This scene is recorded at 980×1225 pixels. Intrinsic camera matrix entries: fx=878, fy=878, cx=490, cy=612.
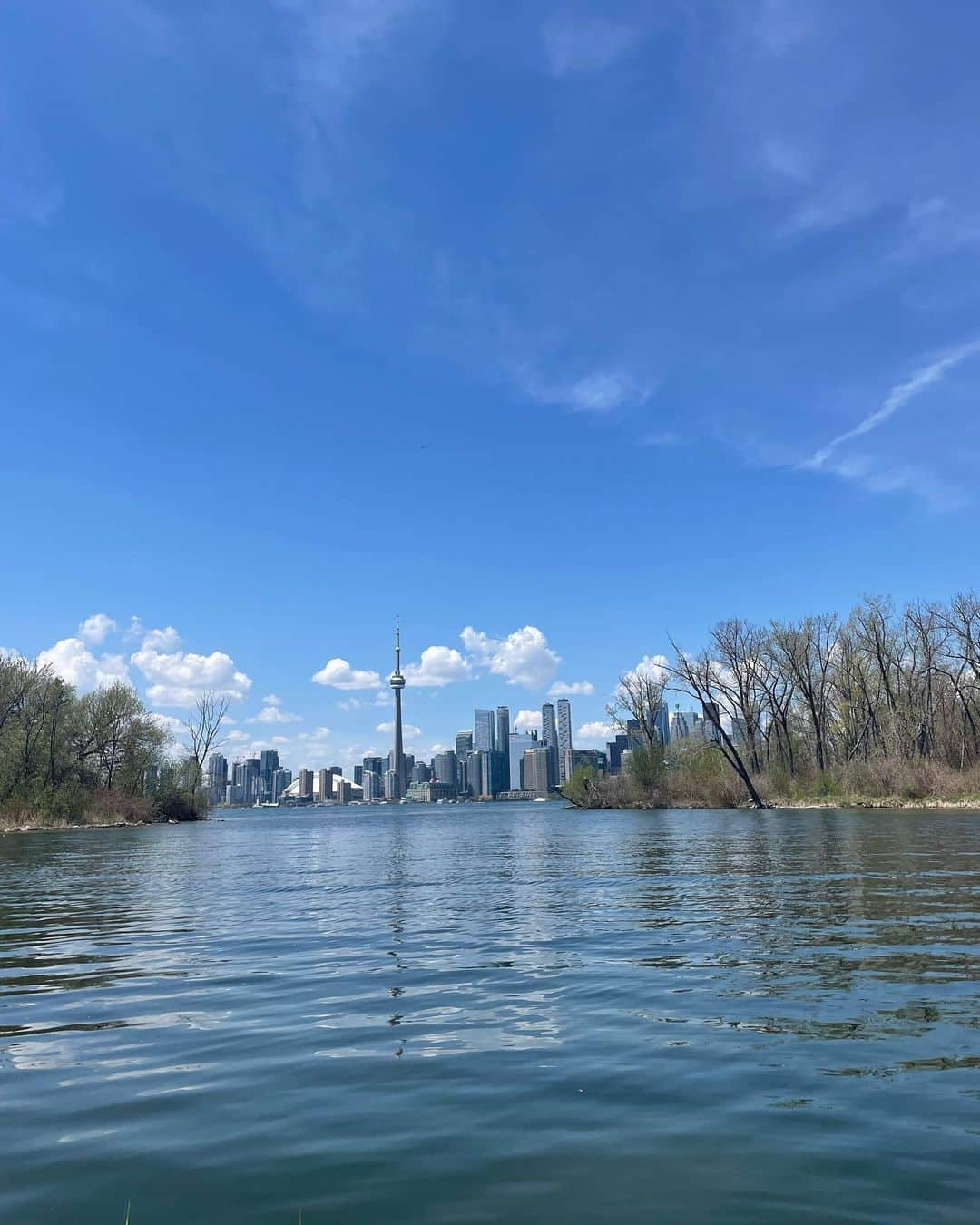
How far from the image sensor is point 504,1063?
7891 mm

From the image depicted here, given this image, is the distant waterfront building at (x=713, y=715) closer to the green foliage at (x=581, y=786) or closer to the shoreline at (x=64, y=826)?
the green foliage at (x=581, y=786)

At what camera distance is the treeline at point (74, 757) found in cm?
8081

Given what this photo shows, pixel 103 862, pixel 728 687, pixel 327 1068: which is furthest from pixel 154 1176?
pixel 728 687

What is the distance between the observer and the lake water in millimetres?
5289

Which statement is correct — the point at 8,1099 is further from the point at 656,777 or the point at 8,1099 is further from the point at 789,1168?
the point at 656,777

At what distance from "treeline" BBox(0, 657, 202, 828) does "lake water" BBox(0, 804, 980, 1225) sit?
71.2 metres

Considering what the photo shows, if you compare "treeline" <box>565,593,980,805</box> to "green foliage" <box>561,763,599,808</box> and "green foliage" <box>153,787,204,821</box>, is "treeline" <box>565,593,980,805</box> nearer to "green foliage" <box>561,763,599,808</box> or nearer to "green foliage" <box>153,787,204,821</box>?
"green foliage" <box>561,763,599,808</box>

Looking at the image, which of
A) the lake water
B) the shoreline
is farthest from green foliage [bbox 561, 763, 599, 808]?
the lake water

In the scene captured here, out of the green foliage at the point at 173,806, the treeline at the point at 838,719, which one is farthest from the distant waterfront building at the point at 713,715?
the green foliage at the point at 173,806

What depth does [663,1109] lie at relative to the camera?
6543 mm

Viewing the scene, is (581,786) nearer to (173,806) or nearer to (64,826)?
(173,806)

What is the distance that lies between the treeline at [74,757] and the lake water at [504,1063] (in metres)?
71.2

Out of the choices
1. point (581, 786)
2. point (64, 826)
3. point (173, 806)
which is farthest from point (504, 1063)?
point (581, 786)

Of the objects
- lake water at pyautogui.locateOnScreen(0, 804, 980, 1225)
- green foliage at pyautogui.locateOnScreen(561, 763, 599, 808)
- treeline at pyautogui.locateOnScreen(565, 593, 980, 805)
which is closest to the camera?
lake water at pyautogui.locateOnScreen(0, 804, 980, 1225)
